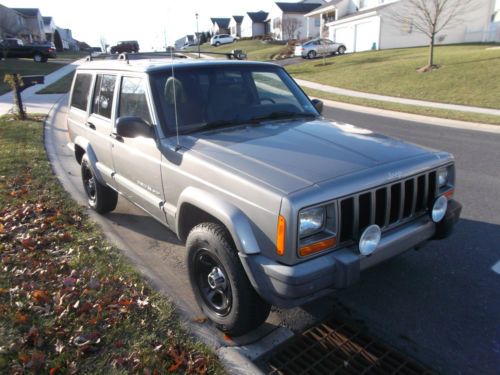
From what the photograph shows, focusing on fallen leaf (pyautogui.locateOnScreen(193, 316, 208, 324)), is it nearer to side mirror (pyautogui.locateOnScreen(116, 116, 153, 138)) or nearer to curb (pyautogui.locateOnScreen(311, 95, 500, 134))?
side mirror (pyautogui.locateOnScreen(116, 116, 153, 138))

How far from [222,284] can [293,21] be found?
59.8 m

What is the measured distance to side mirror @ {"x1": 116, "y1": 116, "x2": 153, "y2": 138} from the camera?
137 inches

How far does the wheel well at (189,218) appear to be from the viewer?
3.30 m

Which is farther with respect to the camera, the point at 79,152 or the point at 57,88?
the point at 57,88

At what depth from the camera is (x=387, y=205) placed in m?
2.90

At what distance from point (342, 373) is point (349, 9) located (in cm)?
4667

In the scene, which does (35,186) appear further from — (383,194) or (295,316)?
(383,194)

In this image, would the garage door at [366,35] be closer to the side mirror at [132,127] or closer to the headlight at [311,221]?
the side mirror at [132,127]

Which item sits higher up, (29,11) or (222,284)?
(29,11)

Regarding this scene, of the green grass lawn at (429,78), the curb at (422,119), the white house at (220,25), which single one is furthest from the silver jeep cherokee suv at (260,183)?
the white house at (220,25)

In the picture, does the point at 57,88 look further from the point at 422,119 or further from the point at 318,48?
the point at 318,48

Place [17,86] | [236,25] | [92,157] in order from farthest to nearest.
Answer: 1. [236,25]
2. [17,86]
3. [92,157]

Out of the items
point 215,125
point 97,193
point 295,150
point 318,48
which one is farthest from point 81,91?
point 318,48

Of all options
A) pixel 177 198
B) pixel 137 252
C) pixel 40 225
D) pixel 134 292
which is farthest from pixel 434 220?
pixel 40 225
